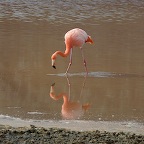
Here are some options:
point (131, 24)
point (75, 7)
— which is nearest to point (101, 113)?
point (131, 24)

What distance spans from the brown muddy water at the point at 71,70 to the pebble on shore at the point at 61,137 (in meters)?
1.31

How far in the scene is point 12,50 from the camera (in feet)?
47.1

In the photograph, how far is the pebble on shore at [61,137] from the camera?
6.97m

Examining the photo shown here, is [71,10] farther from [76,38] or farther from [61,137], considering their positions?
[61,137]

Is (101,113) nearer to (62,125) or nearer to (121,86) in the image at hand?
(62,125)

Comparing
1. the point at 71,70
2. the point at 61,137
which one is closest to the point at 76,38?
the point at 71,70

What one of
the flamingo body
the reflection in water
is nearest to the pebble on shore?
the reflection in water

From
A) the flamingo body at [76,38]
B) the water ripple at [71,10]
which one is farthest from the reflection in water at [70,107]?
the water ripple at [71,10]

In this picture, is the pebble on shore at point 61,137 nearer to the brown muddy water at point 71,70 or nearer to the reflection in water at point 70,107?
the brown muddy water at point 71,70

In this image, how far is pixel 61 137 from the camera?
7094mm

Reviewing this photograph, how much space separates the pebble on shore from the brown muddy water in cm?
131

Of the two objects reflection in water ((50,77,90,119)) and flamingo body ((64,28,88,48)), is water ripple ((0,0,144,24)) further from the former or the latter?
reflection in water ((50,77,90,119))

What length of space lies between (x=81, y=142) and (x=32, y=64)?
19.6ft

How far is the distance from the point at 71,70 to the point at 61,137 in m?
5.35
